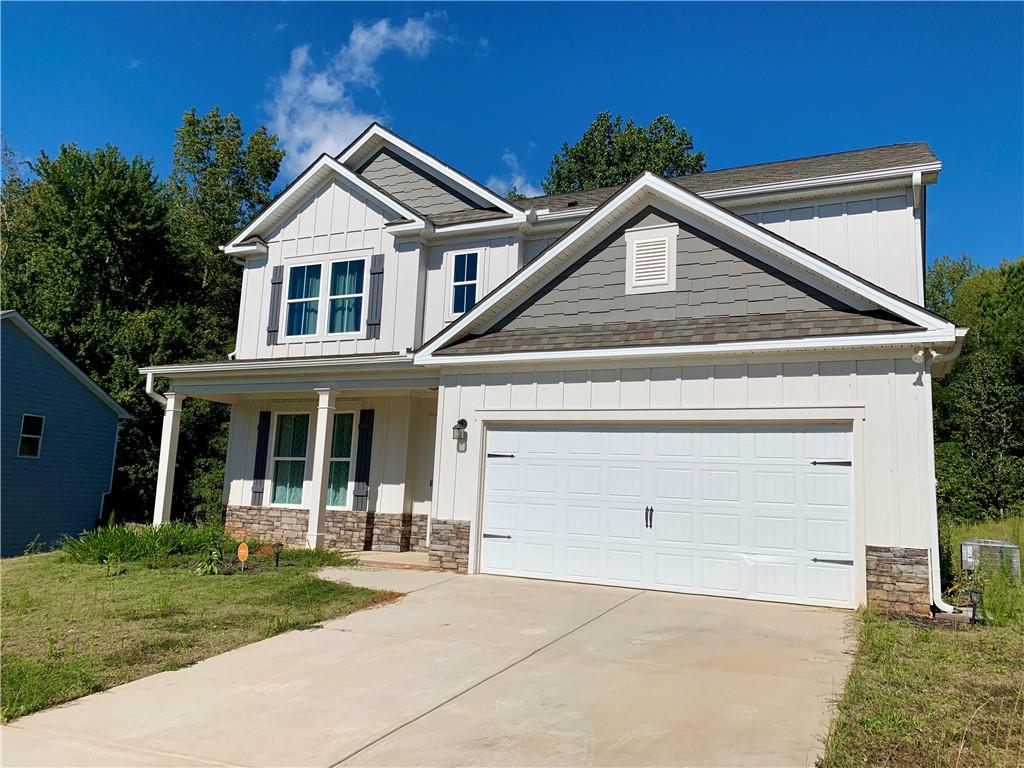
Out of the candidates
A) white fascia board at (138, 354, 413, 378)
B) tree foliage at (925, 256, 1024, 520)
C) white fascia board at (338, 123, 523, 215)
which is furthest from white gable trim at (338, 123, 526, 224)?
tree foliage at (925, 256, 1024, 520)

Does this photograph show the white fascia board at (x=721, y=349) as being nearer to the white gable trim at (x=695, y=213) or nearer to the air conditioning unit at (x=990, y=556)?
the white gable trim at (x=695, y=213)

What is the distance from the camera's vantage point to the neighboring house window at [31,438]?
17.9 meters

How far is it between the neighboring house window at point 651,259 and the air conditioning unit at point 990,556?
5032 mm

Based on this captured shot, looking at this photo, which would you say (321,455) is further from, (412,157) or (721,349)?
(721,349)

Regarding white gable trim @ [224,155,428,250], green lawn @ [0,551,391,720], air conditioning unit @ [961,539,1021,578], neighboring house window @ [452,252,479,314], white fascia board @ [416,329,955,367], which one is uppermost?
white gable trim @ [224,155,428,250]

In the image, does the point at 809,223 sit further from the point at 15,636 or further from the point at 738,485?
the point at 15,636

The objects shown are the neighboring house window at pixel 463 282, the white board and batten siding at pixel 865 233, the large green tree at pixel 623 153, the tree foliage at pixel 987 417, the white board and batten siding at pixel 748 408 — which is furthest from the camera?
the large green tree at pixel 623 153

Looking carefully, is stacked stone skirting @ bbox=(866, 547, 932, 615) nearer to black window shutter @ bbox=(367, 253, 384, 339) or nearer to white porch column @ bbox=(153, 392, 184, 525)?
black window shutter @ bbox=(367, 253, 384, 339)

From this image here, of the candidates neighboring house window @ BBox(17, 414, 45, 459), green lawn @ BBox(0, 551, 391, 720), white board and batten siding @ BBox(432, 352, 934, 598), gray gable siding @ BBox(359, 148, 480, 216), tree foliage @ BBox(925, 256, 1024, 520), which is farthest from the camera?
tree foliage @ BBox(925, 256, 1024, 520)

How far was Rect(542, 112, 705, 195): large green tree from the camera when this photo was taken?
32.3 meters

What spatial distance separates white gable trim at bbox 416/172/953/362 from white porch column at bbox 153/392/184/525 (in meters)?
6.44

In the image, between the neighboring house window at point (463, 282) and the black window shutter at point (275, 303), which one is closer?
the neighboring house window at point (463, 282)

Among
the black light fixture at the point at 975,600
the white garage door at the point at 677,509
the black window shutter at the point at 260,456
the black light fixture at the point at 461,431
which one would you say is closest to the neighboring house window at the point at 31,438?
the black window shutter at the point at 260,456

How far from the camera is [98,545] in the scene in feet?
→ 38.1
